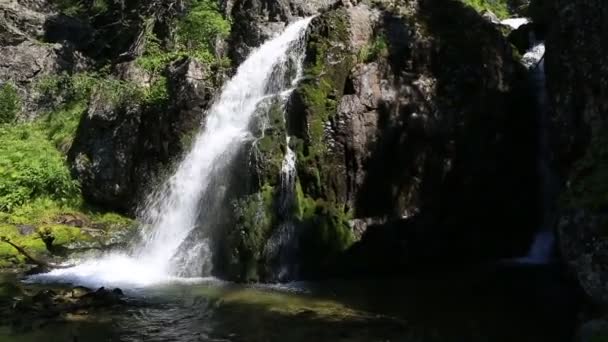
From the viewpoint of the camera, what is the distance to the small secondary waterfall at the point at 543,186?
15.5 m

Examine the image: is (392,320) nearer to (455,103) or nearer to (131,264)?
(455,103)

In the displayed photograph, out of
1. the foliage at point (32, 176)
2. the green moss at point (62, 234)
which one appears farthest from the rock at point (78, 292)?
the foliage at point (32, 176)

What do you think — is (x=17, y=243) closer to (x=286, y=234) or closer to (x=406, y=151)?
(x=286, y=234)

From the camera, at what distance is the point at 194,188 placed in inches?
665

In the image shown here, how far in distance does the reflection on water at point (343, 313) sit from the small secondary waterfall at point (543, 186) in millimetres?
1865

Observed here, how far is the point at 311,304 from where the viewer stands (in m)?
11.3

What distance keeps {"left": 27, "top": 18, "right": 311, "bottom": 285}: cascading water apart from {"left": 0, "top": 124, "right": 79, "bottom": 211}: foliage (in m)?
3.50

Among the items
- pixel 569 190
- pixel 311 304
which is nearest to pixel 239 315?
pixel 311 304

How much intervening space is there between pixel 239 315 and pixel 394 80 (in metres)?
7.89

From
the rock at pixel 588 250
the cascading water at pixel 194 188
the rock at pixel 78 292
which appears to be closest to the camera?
the rock at pixel 588 250

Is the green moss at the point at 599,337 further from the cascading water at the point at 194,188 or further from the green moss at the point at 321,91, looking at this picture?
the cascading water at the point at 194,188

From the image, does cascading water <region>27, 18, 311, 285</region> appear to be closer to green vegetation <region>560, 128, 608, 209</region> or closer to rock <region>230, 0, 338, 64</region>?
rock <region>230, 0, 338, 64</region>

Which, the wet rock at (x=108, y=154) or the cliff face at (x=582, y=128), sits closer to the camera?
the cliff face at (x=582, y=128)

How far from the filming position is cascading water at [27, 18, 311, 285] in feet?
48.7
